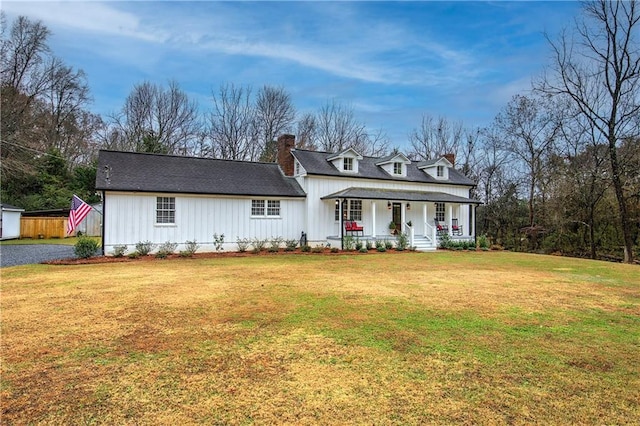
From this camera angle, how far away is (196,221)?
18203 mm

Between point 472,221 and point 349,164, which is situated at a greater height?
point 349,164

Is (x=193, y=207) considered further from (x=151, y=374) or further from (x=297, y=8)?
(x=151, y=374)

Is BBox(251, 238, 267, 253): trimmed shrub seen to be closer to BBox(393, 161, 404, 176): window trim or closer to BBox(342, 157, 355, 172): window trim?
BBox(342, 157, 355, 172): window trim

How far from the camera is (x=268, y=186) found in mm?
20422

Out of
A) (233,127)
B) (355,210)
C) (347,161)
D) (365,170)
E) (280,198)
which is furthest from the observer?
(233,127)

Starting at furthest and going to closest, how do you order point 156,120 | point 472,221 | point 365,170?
1. point 156,120
2. point 472,221
3. point 365,170

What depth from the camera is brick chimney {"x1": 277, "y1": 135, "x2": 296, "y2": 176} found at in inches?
882

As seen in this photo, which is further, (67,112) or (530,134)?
(67,112)

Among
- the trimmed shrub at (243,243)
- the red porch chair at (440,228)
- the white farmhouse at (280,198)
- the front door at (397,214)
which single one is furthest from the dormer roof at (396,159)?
the trimmed shrub at (243,243)

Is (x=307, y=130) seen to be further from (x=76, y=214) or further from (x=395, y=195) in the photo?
(x=76, y=214)

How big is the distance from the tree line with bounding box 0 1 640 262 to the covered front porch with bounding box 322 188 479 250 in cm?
711

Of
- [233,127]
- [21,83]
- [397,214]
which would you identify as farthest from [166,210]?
[21,83]

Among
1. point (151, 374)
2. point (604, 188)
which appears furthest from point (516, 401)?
point (604, 188)

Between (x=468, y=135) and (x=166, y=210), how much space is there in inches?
1159
